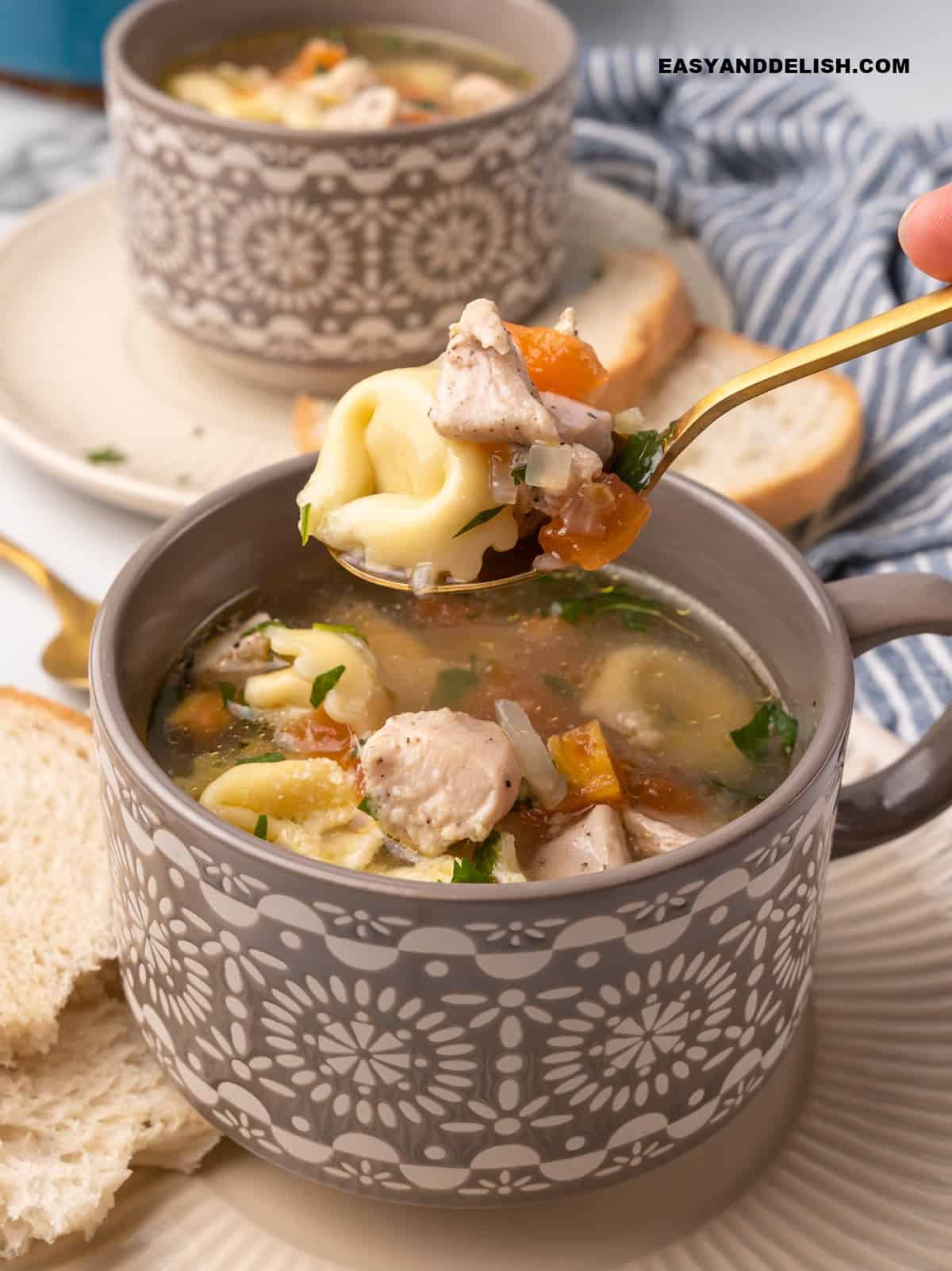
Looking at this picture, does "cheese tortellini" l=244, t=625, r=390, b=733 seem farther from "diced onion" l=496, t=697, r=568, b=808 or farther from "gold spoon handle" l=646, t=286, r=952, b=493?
"gold spoon handle" l=646, t=286, r=952, b=493

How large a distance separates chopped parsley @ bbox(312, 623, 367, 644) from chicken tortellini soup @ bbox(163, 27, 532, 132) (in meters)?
1.76

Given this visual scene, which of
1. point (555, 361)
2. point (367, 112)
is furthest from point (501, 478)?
point (367, 112)

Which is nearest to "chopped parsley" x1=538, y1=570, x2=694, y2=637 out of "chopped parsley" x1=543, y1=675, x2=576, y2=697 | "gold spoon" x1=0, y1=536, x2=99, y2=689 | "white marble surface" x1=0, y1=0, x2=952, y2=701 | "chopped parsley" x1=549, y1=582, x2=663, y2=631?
"chopped parsley" x1=549, y1=582, x2=663, y2=631

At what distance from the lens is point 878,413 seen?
3506 mm

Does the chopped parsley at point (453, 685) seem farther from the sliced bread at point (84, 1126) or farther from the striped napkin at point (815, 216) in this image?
the striped napkin at point (815, 216)

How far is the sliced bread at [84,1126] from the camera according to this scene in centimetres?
171

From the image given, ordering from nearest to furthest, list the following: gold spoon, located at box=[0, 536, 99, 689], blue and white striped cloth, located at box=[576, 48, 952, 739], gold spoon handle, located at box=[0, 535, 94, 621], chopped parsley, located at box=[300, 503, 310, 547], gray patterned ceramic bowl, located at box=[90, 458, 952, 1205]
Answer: gray patterned ceramic bowl, located at box=[90, 458, 952, 1205]
chopped parsley, located at box=[300, 503, 310, 547]
gold spoon, located at box=[0, 536, 99, 689]
gold spoon handle, located at box=[0, 535, 94, 621]
blue and white striped cloth, located at box=[576, 48, 952, 739]

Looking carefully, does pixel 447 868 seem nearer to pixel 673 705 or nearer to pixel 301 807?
pixel 301 807

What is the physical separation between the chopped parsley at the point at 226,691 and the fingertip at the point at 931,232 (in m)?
1.01

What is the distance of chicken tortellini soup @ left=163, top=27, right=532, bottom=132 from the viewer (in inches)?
144

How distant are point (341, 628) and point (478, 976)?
2.42ft

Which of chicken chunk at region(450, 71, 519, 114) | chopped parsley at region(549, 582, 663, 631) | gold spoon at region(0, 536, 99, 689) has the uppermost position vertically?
chopped parsley at region(549, 582, 663, 631)

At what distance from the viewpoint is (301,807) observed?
1837mm

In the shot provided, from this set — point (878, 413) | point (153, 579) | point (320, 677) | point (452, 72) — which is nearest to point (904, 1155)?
point (320, 677)
